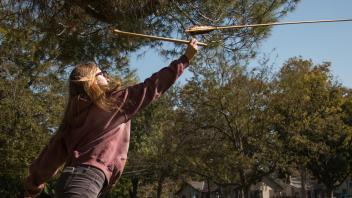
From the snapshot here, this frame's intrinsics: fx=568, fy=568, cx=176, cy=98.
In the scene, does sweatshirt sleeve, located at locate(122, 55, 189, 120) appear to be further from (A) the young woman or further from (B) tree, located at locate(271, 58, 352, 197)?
(B) tree, located at locate(271, 58, 352, 197)

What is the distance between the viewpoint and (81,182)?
2717 mm

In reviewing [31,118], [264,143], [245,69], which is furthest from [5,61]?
[264,143]

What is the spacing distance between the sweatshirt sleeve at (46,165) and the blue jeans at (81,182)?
0.29 m

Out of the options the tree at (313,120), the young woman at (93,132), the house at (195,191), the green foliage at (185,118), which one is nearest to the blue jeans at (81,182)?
the young woman at (93,132)

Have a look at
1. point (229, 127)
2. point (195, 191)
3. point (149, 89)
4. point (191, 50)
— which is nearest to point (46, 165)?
point (149, 89)

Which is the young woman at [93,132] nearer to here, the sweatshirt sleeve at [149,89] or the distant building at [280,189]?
the sweatshirt sleeve at [149,89]

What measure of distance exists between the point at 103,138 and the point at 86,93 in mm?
276

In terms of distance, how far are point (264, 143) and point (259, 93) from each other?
2.06 metres

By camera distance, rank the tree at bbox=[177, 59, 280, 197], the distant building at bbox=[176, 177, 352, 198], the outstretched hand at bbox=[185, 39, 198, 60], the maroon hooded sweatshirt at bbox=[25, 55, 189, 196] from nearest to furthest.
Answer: the maroon hooded sweatshirt at bbox=[25, 55, 189, 196]
the outstretched hand at bbox=[185, 39, 198, 60]
the tree at bbox=[177, 59, 280, 197]
the distant building at bbox=[176, 177, 352, 198]

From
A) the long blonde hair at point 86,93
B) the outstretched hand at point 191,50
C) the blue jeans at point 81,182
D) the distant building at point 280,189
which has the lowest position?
the blue jeans at point 81,182

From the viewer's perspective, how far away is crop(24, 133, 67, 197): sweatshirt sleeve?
10.1 feet

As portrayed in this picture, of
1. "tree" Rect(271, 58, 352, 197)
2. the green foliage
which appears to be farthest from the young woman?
"tree" Rect(271, 58, 352, 197)

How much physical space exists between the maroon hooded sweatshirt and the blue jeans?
4 cm

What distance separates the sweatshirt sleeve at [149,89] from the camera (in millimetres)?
2994
